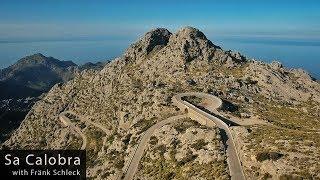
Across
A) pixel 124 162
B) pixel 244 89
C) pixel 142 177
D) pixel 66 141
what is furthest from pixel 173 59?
pixel 142 177

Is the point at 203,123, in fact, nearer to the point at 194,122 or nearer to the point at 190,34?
the point at 194,122

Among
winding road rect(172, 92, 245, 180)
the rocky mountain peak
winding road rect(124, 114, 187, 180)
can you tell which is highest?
the rocky mountain peak

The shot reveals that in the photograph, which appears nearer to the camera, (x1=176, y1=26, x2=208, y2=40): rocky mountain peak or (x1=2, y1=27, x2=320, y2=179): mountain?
(x1=2, y1=27, x2=320, y2=179): mountain

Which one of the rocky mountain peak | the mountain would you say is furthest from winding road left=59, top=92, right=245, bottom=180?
the rocky mountain peak

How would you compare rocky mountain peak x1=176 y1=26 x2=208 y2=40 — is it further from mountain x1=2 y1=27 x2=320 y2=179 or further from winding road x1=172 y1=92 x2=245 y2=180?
winding road x1=172 y1=92 x2=245 y2=180

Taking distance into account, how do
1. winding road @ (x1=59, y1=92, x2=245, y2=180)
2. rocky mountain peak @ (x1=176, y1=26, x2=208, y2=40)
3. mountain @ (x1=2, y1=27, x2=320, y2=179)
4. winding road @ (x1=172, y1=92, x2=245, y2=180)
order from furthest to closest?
1. rocky mountain peak @ (x1=176, y1=26, x2=208, y2=40)
2. mountain @ (x1=2, y1=27, x2=320, y2=179)
3. winding road @ (x1=59, y1=92, x2=245, y2=180)
4. winding road @ (x1=172, y1=92, x2=245, y2=180)

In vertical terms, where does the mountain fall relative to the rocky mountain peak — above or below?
below

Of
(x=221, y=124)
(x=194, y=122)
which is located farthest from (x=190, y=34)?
(x=221, y=124)

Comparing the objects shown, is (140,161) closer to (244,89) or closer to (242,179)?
(242,179)
